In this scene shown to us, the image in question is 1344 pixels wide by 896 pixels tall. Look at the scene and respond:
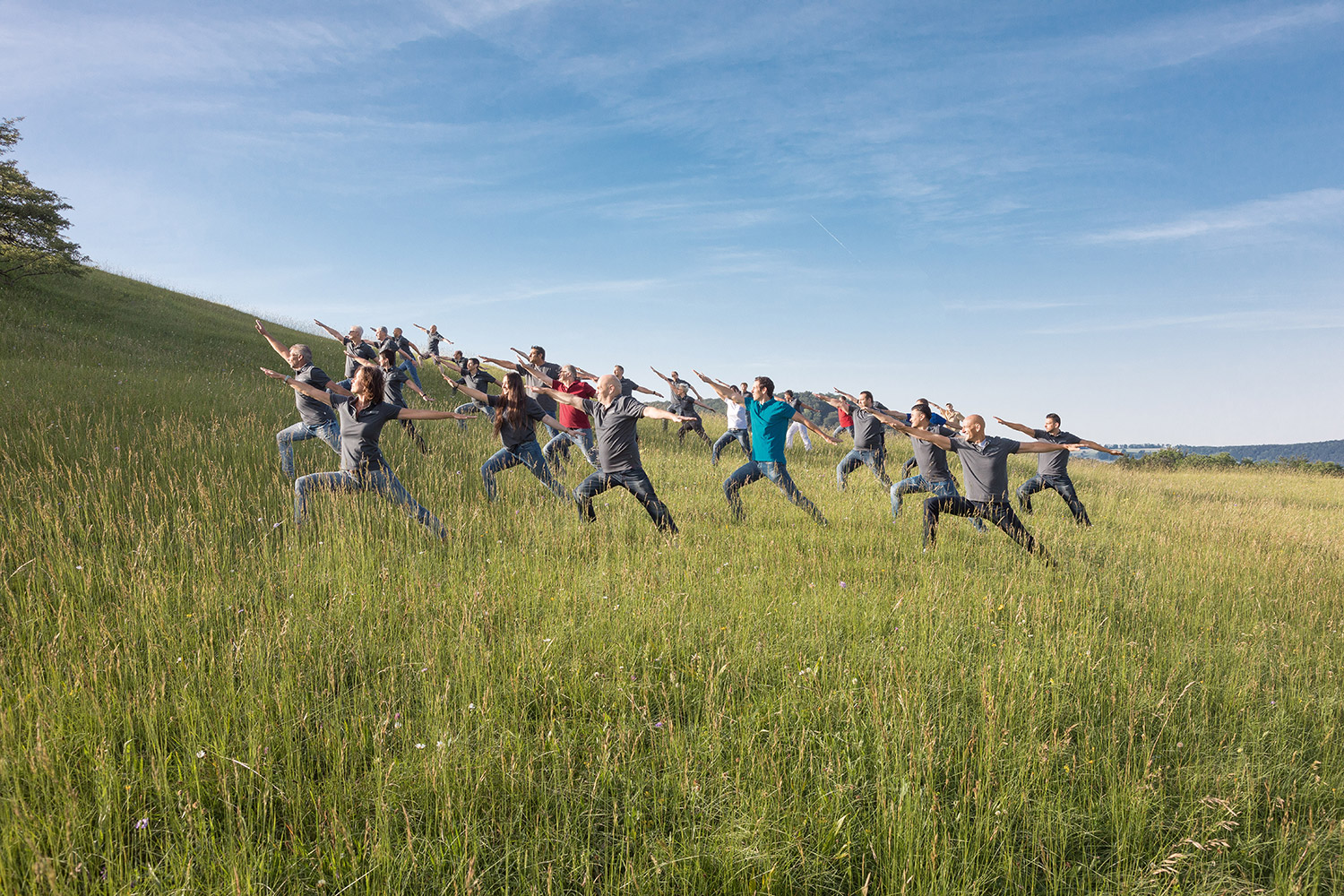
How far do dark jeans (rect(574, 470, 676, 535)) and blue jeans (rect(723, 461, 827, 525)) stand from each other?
165cm

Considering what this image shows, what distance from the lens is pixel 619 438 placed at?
7895 millimetres

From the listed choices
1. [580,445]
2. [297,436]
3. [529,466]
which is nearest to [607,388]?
[529,466]

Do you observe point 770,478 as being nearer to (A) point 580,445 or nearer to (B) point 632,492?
(B) point 632,492

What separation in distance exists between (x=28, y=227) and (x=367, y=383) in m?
26.0

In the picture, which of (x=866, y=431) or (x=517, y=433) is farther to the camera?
(x=866, y=431)

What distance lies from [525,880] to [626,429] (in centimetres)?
576

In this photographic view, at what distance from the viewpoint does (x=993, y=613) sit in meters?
5.40

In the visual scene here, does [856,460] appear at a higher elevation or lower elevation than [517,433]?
lower

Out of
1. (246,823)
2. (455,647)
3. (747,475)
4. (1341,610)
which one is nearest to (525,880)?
(246,823)

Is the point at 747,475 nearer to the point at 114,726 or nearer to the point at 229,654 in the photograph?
the point at 229,654

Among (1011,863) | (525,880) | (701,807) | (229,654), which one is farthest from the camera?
(229,654)

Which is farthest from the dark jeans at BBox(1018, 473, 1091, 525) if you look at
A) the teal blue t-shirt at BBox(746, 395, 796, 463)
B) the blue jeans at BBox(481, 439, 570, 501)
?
the blue jeans at BBox(481, 439, 570, 501)

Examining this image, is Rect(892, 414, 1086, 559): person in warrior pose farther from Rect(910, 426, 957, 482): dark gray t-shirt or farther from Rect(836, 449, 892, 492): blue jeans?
Rect(836, 449, 892, 492): blue jeans

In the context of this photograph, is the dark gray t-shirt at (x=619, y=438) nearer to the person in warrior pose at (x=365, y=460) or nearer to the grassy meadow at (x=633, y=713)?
the grassy meadow at (x=633, y=713)
